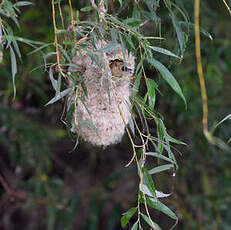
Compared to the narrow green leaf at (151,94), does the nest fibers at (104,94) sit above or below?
below

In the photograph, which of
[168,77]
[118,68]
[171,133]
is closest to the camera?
[168,77]

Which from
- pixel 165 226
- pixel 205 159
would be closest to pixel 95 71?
pixel 165 226

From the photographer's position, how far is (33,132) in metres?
2.47

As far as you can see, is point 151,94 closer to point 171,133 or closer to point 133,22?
point 133,22

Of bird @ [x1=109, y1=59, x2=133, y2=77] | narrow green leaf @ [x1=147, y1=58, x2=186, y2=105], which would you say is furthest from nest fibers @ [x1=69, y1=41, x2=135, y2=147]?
narrow green leaf @ [x1=147, y1=58, x2=186, y2=105]

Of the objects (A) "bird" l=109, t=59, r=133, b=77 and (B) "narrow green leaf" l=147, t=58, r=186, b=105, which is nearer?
(B) "narrow green leaf" l=147, t=58, r=186, b=105

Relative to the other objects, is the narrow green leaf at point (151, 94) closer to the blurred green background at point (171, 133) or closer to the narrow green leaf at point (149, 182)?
the narrow green leaf at point (149, 182)

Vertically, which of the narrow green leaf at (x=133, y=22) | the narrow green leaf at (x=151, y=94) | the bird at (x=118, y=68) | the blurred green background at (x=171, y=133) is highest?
the narrow green leaf at (x=133, y=22)

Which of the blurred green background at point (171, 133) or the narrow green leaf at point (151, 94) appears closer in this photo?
the narrow green leaf at point (151, 94)

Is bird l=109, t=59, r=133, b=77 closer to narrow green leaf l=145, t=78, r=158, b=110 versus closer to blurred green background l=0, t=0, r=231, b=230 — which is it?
narrow green leaf l=145, t=78, r=158, b=110

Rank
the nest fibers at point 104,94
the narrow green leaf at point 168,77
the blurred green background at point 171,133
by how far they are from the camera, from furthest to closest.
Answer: the blurred green background at point 171,133
the nest fibers at point 104,94
the narrow green leaf at point 168,77

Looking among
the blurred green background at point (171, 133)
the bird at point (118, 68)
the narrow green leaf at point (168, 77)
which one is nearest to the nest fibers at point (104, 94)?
the bird at point (118, 68)

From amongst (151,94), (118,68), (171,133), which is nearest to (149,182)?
(151,94)

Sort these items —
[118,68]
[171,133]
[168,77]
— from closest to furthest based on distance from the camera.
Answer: [168,77] < [118,68] < [171,133]
